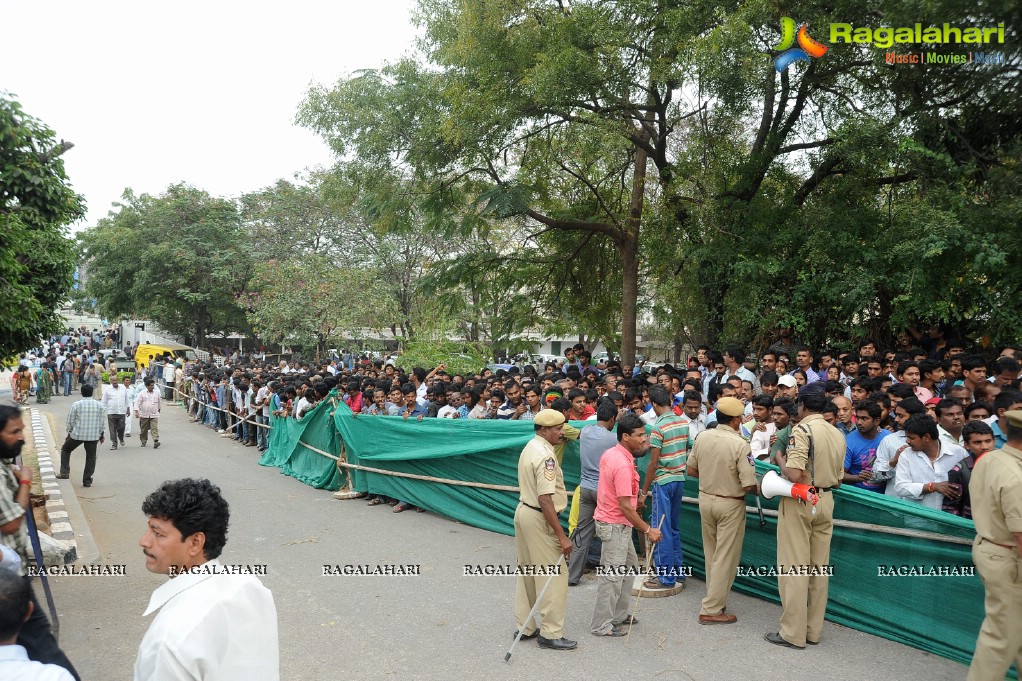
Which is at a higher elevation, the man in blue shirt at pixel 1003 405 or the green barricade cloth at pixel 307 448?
the man in blue shirt at pixel 1003 405

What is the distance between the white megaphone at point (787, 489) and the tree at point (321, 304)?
25.4 metres

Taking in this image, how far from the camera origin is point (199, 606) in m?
2.39

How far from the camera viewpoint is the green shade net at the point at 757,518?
5.44 meters

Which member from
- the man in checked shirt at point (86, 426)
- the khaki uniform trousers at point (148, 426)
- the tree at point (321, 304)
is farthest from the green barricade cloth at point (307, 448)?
the tree at point (321, 304)

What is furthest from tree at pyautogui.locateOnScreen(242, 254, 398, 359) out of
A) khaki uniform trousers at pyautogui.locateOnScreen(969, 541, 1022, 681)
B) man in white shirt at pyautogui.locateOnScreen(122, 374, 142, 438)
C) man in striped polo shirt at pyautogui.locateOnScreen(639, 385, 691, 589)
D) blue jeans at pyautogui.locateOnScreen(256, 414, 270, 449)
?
khaki uniform trousers at pyautogui.locateOnScreen(969, 541, 1022, 681)

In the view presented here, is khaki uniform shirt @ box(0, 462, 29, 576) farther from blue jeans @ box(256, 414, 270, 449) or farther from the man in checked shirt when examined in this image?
blue jeans @ box(256, 414, 270, 449)

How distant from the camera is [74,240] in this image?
9820 mm

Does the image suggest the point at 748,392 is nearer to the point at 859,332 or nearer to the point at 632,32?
the point at 859,332

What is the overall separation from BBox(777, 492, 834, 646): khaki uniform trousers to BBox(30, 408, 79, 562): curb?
675 centimetres

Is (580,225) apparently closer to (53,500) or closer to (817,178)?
(817,178)

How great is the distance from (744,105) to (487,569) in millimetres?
9442

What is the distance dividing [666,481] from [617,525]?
1.14 m

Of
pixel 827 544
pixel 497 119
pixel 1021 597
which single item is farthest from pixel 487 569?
pixel 497 119

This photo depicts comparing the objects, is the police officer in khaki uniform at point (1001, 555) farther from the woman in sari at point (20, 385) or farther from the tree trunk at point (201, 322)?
the tree trunk at point (201, 322)
